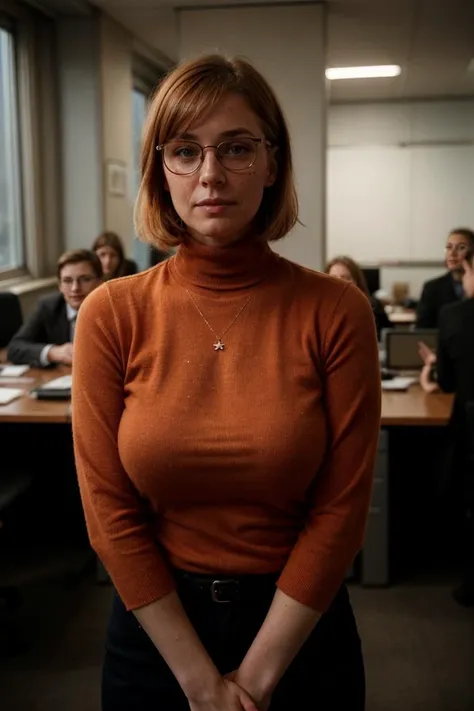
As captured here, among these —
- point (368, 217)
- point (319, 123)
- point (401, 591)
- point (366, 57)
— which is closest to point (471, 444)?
point (401, 591)

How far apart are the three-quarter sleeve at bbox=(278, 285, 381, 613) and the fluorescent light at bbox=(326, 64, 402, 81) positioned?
702cm

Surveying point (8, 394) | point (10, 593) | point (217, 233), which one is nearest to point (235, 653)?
point (217, 233)

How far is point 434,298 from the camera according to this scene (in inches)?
220

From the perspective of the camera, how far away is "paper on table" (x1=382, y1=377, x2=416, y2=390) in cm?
372

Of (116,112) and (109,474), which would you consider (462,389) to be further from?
(116,112)

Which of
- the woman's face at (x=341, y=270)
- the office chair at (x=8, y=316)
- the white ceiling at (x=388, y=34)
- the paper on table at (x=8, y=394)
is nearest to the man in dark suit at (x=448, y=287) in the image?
the woman's face at (x=341, y=270)

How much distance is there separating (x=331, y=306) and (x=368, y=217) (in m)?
8.36

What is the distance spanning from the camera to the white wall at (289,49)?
568 cm

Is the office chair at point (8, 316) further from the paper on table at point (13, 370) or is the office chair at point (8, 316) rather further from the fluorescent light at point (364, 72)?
the fluorescent light at point (364, 72)

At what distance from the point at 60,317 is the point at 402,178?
230 inches

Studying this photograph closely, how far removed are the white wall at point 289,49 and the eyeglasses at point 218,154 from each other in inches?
179

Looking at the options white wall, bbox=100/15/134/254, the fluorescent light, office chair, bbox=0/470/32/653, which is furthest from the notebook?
the fluorescent light

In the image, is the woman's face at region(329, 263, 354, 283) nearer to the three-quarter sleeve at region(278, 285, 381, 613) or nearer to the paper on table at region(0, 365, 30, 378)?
the paper on table at region(0, 365, 30, 378)

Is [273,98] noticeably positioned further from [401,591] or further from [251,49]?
[251,49]
